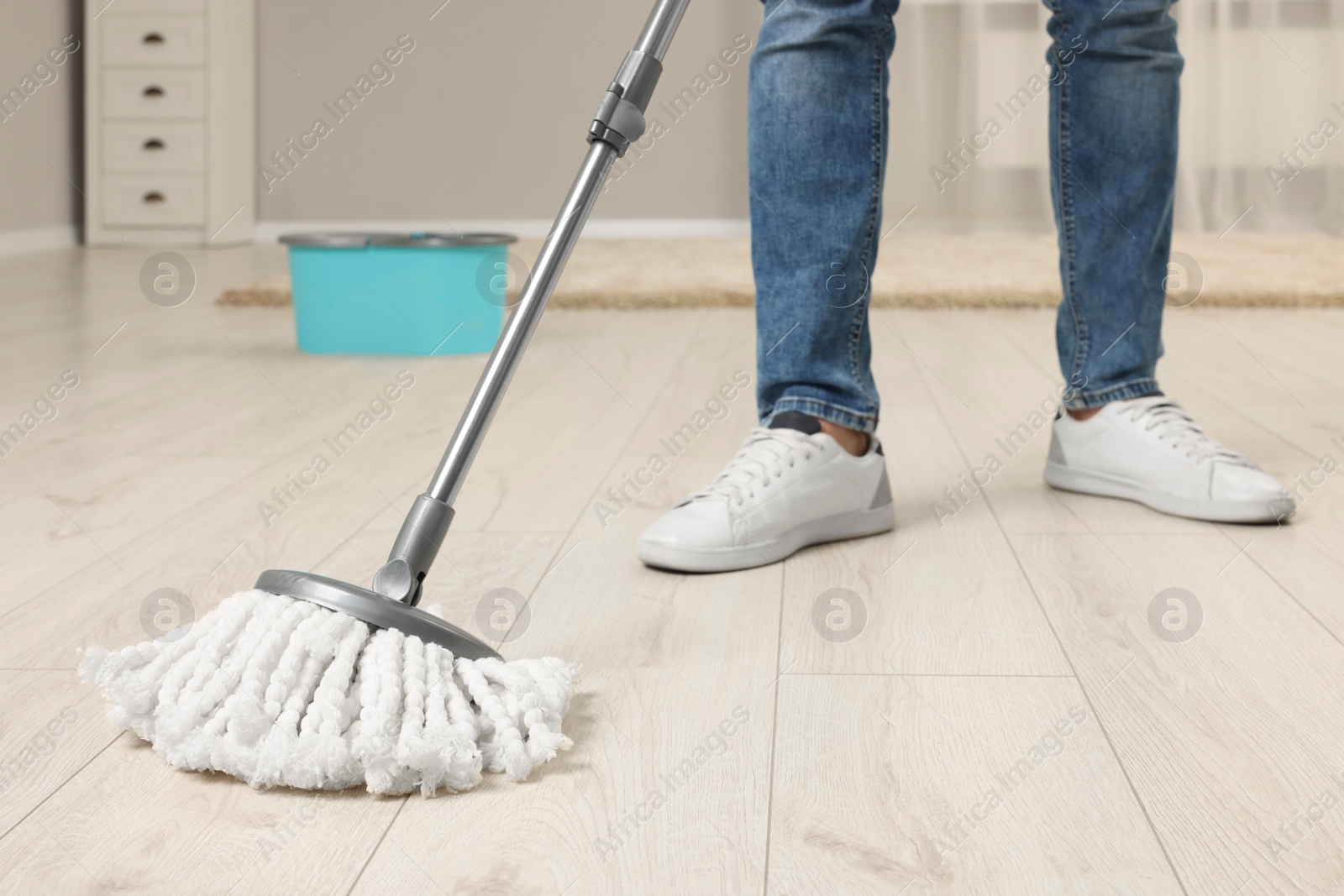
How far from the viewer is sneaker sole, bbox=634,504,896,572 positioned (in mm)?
827

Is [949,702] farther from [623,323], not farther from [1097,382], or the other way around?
[623,323]

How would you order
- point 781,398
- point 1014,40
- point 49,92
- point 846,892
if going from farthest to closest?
point 1014,40, point 49,92, point 781,398, point 846,892

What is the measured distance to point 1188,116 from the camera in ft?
12.8

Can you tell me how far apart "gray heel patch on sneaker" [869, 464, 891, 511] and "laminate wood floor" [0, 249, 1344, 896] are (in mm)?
25

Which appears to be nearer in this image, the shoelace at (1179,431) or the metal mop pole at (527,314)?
the metal mop pole at (527,314)

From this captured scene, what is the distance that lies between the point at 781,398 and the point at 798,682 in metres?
0.35

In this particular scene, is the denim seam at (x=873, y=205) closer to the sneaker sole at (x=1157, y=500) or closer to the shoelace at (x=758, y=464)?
the shoelace at (x=758, y=464)

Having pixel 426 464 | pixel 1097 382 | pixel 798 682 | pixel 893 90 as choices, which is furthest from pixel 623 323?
pixel 893 90

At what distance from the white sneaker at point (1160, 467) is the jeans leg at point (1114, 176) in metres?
0.03

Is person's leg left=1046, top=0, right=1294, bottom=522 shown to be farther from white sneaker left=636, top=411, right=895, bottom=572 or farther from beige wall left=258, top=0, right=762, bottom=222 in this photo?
beige wall left=258, top=0, right=762, bottom=222

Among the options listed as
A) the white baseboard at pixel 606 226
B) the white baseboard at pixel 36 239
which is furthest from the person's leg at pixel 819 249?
the white baseboard at pixel 606 226

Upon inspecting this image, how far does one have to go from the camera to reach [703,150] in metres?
4.03

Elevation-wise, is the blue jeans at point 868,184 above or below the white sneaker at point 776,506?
above

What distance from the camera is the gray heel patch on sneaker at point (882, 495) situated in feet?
3.08
